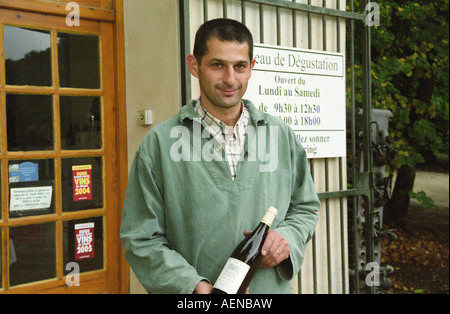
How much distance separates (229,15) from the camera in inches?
131

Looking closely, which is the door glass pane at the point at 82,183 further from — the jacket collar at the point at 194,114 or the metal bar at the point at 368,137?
the metal bar at the point at 368,137

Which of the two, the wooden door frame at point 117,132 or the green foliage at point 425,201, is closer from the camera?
the wooden door frame at point 117,132

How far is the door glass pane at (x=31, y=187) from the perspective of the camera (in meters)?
3.22

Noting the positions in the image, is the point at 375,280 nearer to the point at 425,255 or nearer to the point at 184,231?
the point at 184,231

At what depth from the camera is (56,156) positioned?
3.38m

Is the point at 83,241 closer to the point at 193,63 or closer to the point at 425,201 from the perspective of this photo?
the point at 193,63

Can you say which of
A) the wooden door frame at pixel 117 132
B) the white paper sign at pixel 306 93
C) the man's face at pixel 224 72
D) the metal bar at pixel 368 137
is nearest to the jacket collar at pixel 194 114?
the man's face at pixel 224 72

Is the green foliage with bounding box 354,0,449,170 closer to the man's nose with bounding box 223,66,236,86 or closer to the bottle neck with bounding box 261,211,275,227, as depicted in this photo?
the man's nose with bounding box 223,66,236,86

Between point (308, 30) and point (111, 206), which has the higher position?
point (308, 30)

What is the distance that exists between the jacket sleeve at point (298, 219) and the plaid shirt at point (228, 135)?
11.5 inches

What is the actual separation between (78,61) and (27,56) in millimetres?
351

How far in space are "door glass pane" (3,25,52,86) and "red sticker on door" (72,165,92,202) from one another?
669 millimetres

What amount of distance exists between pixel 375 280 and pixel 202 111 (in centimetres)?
300

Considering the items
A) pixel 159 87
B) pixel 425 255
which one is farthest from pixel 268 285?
pixel 425 255
